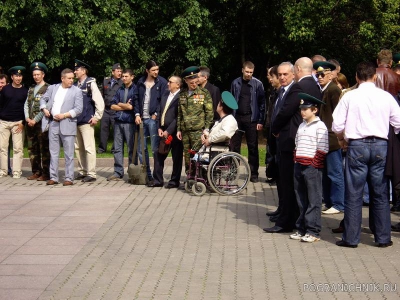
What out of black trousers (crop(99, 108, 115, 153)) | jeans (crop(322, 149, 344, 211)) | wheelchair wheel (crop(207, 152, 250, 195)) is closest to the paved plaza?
wheelchair wheel (crop(207, 152, 250, 195))

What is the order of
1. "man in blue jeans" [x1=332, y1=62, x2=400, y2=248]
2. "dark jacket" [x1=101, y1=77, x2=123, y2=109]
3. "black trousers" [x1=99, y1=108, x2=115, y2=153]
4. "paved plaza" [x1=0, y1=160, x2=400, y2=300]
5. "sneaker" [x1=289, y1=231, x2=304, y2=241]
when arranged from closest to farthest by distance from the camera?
1. "paved plaza" [x1=0, y1=160, x2=400, y2=300]
2. "man in blue jeans" [x1=332, y1=62, x2=400, y2=248]
3. "sneaker" [x1=289, y1=231, x2=304, y2=241]
4. "dark jacket" [x1=101, y1=77, x2=123, y2=109]
5. "black trousers" [x1=99, y1=108, x2=115, y2=153]

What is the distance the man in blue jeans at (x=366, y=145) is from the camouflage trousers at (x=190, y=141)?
4.43 meters

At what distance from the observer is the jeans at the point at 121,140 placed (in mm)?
14734

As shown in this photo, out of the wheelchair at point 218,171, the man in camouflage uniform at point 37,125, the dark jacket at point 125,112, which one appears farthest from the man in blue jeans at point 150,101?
the man in camouflage uniform at point 37,125

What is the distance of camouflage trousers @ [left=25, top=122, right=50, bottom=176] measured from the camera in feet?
48.3

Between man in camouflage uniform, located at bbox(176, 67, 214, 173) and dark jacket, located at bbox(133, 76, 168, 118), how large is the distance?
32.8 inches

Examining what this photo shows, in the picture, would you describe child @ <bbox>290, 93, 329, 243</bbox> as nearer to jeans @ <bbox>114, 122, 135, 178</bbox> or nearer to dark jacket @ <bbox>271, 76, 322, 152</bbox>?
dark jacket @ <bbox>271, 76, 322, 152</bbox>

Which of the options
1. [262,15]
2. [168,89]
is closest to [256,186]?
[168,89]

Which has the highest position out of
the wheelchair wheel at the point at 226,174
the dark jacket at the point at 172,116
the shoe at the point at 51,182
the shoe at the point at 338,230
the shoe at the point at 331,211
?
the dark jacket at the point at 172,116

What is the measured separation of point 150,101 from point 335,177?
13.3 ft

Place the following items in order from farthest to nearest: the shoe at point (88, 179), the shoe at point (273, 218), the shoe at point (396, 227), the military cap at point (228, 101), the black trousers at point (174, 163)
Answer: the shoe at point (88, 179) < the black trousers at point (174, 163) < the military cap at point (228, 101) < the shoe at point (273, 218) < the shoe at point (396, 227)

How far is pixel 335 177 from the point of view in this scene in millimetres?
11312

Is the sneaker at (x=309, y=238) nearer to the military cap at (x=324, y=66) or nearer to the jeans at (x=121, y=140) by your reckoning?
the military cap at (x=324, y=66)

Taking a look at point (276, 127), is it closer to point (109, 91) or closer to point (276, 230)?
point (276, 230)
